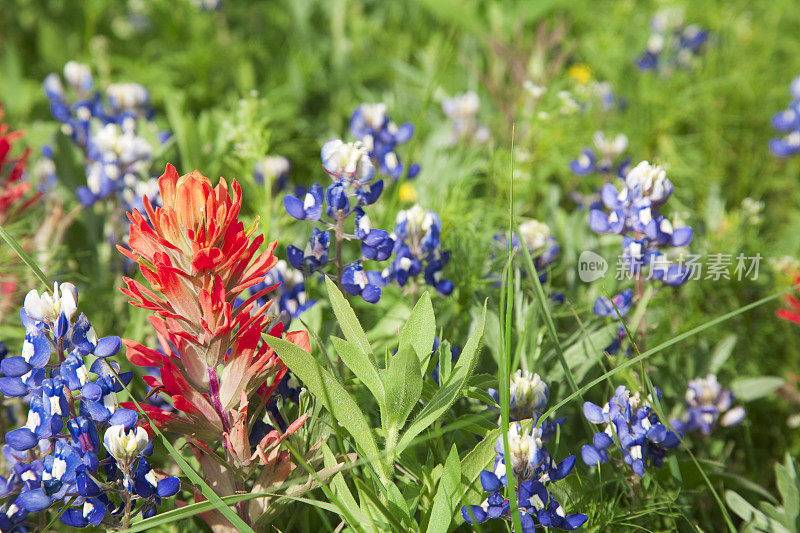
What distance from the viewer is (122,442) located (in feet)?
3.18

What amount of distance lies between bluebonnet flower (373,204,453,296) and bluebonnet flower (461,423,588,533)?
0.45 metres

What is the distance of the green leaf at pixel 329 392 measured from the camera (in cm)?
99

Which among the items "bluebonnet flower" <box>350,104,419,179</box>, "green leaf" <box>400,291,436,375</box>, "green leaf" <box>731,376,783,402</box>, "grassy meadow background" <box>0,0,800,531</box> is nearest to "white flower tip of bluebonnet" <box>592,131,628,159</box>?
"grassy meadow background" <box>0,0,800,531</box>

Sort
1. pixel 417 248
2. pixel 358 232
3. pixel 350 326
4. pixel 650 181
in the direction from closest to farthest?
pixel 350 326
pixel 358 232
pixel 650 181
pixel 417 248

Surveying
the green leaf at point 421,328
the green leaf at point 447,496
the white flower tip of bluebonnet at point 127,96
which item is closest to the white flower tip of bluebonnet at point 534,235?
the green leaf at point 421,328

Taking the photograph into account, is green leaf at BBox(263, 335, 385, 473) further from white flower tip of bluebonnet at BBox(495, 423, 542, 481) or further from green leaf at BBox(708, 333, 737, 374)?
green leaf at BBox(708, 333, 737, 374)

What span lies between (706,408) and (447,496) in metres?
0.77

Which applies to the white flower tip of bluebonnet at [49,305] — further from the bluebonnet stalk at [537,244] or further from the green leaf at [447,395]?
the bluebonnet stalk at [537,244]

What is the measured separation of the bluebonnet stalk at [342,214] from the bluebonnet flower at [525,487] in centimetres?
38

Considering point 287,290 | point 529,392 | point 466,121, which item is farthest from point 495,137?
point 529,392

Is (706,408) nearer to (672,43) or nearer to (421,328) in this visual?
(421,328)

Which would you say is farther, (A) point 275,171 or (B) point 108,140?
(A) point 275,171

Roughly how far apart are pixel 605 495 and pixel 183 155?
4.95ft

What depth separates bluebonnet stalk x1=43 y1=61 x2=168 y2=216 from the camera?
181 centimetres
